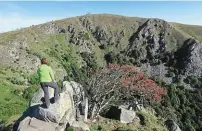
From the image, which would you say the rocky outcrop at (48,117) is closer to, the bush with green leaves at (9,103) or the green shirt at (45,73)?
the green shirt at (45,73)

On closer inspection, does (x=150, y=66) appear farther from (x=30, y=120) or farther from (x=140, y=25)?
(x=30, y=120)

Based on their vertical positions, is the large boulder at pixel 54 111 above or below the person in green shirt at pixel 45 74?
below

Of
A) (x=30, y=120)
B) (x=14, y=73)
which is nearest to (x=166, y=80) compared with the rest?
(x=14, y=73)

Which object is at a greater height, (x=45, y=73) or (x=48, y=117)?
(x=45, y=73)

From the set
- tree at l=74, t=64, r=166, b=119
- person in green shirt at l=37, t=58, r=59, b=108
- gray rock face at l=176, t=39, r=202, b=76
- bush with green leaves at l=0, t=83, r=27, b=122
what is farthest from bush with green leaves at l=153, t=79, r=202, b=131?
person in green shirt at l=37, t=58, r=59, b=108

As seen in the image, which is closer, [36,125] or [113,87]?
[36,125]

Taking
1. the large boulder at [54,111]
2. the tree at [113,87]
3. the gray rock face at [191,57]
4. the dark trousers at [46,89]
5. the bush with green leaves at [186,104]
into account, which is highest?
the dark trousers at [46,89]

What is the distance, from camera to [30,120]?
25953mm

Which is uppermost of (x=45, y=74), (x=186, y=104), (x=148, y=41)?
(x=45, y=74)

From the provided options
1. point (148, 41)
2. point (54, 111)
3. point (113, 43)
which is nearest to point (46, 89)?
→ point (54, 111)

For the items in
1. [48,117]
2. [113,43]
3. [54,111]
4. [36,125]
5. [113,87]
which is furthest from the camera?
[113,43]

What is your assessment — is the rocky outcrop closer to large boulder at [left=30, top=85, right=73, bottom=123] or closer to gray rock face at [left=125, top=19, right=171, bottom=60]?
large boulder at [left=30, top=85, right=73, bottom=123]

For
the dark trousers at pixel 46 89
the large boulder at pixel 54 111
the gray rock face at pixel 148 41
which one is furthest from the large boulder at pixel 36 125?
the gray rock face at pixel 148 41

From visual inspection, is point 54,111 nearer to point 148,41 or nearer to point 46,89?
point 46,89
